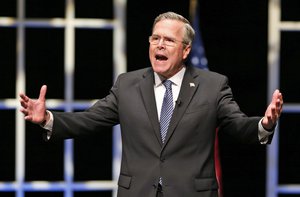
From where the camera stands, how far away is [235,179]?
478 centimetres

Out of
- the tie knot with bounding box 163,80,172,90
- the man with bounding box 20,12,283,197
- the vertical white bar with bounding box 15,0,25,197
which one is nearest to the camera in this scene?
the man with bounding box 20,12,283,197

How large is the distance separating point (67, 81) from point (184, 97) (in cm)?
153

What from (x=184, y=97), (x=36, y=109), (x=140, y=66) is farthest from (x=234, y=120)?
(x=140, y=66)

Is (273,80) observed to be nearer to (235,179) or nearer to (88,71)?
(235,179)

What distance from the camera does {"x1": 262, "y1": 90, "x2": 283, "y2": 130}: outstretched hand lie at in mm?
2982

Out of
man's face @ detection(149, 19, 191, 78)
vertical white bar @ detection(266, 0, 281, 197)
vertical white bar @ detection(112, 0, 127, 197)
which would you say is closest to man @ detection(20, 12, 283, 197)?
man's face @ detection(149, 19, 191, 78)

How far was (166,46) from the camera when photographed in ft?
10.8

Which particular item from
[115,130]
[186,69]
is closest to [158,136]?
[186,69]

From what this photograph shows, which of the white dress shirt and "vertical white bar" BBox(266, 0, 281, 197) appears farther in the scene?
"vertical white bar" BBox(266, 0, 281, 197)

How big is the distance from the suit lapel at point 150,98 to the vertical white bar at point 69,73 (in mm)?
1332

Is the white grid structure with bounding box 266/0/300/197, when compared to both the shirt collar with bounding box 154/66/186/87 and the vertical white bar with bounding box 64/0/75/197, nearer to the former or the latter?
the vertical white bar with bounding box 64/0/75/197

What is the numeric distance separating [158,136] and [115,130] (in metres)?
1.51

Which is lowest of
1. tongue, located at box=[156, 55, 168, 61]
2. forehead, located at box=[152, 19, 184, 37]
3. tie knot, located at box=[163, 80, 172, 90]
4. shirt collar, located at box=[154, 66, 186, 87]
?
tie knot, located at box=[163, 80, 172, 90]

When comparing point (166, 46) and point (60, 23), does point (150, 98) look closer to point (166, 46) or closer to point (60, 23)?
point (166, 46)
